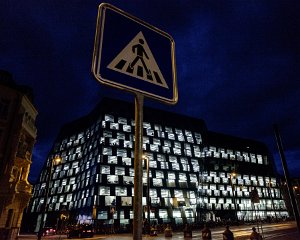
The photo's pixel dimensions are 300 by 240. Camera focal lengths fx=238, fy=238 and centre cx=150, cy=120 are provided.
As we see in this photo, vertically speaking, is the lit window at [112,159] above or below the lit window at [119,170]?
above

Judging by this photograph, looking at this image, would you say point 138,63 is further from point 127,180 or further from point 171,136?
point 171,136

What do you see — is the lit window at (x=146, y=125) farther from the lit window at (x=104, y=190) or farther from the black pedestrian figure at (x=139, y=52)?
the black pedestrian figure at (x=139, y=52)

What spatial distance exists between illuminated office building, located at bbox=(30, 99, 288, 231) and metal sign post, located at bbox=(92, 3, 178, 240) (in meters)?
53.2

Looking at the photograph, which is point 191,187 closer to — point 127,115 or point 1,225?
point 127,115

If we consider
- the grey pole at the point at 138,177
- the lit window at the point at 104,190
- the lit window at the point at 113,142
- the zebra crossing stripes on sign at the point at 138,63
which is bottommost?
the grey pole at the point at 138,177

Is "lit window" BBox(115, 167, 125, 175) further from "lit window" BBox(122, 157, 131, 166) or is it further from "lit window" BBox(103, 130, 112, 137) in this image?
"lit window" BBox(103, 130, 112, 137)

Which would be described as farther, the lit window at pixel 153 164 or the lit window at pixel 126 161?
the lit window at pixel 153 164

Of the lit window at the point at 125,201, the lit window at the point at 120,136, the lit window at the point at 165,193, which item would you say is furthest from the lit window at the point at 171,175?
the lit window at the point at 120,136

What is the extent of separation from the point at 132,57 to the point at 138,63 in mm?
82

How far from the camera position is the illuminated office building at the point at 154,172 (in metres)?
57.3

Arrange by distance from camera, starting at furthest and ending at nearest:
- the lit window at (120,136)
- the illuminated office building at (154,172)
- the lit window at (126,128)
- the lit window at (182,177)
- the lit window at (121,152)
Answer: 1. the lit window at (182,177)
2. the lit window at (126,128)
3. the lit window at (120,136)
4. the lit window at (121,152)
5. the illuminated office building at (154,172)

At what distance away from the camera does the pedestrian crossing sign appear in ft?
6.98

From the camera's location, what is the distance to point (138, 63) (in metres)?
2.33

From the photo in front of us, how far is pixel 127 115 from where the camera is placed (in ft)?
229
